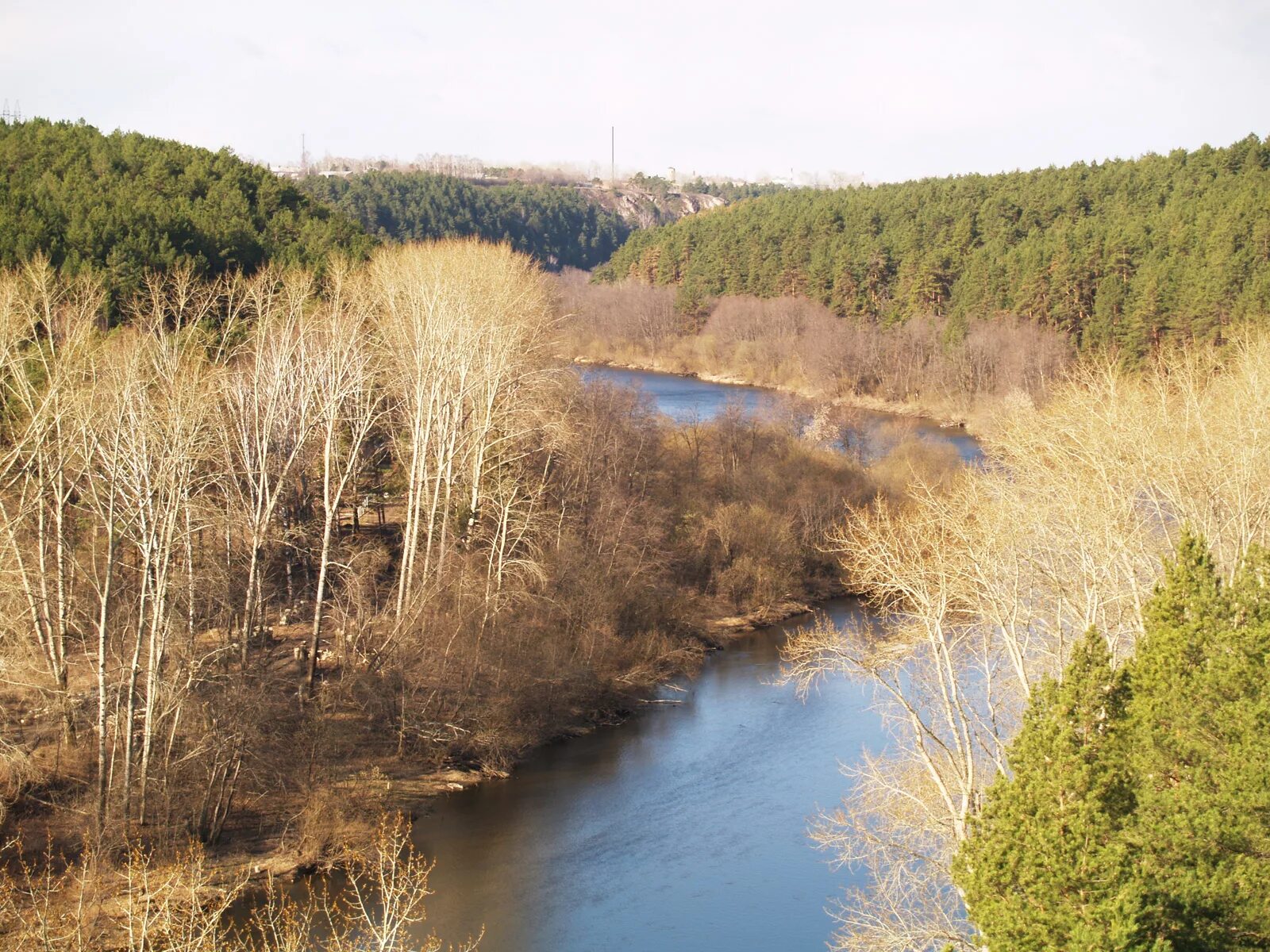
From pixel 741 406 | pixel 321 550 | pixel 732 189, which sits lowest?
pixel 321 550

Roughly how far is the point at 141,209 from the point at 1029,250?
4844cm

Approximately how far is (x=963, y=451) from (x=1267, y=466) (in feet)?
94.4

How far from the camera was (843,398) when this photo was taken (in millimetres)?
64000

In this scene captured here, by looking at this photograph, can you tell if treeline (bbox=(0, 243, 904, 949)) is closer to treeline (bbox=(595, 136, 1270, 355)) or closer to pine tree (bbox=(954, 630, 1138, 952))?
pine tree (bbox=(954, 630, 1138, 952))

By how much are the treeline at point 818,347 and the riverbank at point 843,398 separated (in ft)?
0.46

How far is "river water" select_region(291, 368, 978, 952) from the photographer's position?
17562 millimetres

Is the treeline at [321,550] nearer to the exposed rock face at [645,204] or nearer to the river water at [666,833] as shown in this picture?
the river water at [666,833]

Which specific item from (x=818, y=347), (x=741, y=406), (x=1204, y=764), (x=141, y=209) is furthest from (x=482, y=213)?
(x=1204, y=764)

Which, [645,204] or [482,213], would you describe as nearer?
[482,213]

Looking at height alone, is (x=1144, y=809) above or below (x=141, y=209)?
below

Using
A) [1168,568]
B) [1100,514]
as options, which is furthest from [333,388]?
[1168,568]

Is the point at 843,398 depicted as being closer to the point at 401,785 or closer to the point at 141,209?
the point at 141,209

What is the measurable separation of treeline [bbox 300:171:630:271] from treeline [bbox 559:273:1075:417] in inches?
315

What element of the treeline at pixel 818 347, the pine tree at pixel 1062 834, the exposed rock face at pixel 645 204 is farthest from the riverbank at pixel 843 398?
the exposed rock face at pixel 645 204
